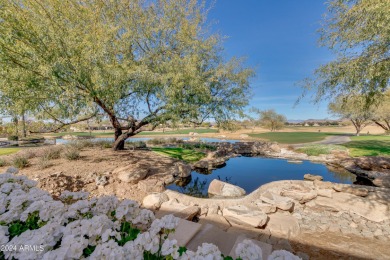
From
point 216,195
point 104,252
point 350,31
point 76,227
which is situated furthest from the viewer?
point 216,195

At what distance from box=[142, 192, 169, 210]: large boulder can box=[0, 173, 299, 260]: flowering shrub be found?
333cm

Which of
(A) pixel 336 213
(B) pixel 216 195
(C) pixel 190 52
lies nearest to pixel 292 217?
(A) pixel 336 213

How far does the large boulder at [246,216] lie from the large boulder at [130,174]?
3.76 meters

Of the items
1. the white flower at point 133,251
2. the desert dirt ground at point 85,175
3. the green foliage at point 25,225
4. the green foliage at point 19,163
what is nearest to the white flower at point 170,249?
the white flower at point 133,251

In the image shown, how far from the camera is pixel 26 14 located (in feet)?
20.7

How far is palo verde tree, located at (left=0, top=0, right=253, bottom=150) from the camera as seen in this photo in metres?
5.61

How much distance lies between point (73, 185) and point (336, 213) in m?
8.44

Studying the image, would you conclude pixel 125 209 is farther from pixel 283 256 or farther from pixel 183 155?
pixel 183 155

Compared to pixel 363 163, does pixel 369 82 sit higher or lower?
higher

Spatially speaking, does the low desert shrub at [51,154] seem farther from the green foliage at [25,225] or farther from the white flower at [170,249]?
the white flower at [170,249]

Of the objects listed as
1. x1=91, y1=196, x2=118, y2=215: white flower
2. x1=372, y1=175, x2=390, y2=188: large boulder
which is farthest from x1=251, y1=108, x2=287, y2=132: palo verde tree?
x1=91, y1=196, x2=118, y2=215: white flower

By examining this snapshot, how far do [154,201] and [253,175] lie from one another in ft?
21.5

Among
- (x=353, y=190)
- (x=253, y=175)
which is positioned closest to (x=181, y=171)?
(x=253, y=175)

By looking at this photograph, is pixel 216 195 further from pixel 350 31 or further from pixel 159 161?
pixel 350 31
